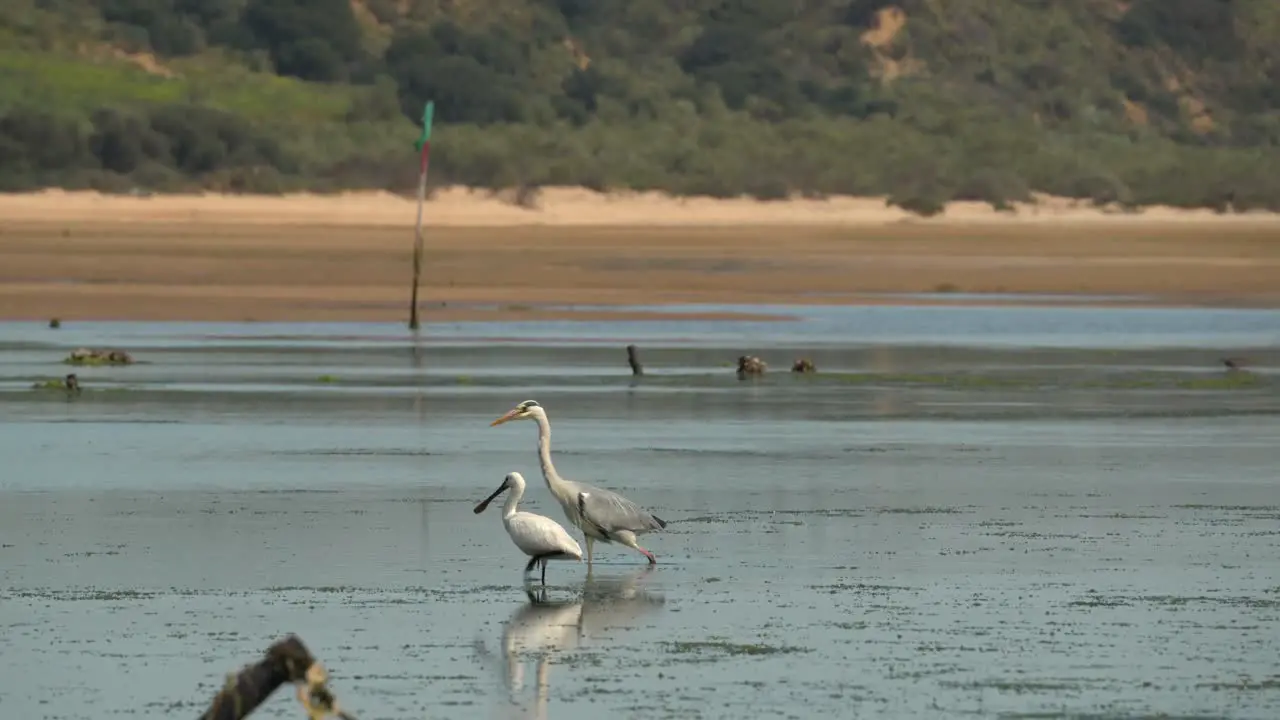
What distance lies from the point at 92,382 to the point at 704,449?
326 inches

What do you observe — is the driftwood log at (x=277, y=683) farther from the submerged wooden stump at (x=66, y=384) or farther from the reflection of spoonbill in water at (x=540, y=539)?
the submerged wooden stump at (x=66, y=384)

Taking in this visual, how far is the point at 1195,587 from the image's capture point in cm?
1312

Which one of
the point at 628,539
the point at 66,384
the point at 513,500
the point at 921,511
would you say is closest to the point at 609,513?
the point at 628,539

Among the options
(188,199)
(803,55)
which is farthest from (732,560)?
(803,55)

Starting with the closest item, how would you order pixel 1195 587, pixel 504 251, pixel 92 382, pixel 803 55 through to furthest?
pixel 1195 587
pixel 92 382
pixel 504 251
pixel 803 55

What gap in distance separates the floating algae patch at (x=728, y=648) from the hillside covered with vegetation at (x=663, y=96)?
6527 cm

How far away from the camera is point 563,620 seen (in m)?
12.2

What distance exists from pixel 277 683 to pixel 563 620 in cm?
429

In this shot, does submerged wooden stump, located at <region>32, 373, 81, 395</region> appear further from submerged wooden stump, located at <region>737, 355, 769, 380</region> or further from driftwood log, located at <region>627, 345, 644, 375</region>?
submerged wooden stump, located at <region>737, 355, 769, 380</region>

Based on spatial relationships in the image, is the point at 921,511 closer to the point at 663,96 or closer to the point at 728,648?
the point at 728,648

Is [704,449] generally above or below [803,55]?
below

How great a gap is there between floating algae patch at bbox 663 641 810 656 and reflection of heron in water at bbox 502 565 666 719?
1.41 ft

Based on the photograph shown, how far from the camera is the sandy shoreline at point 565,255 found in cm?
4197

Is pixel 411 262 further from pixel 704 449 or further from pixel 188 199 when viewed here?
pixel 704 449
